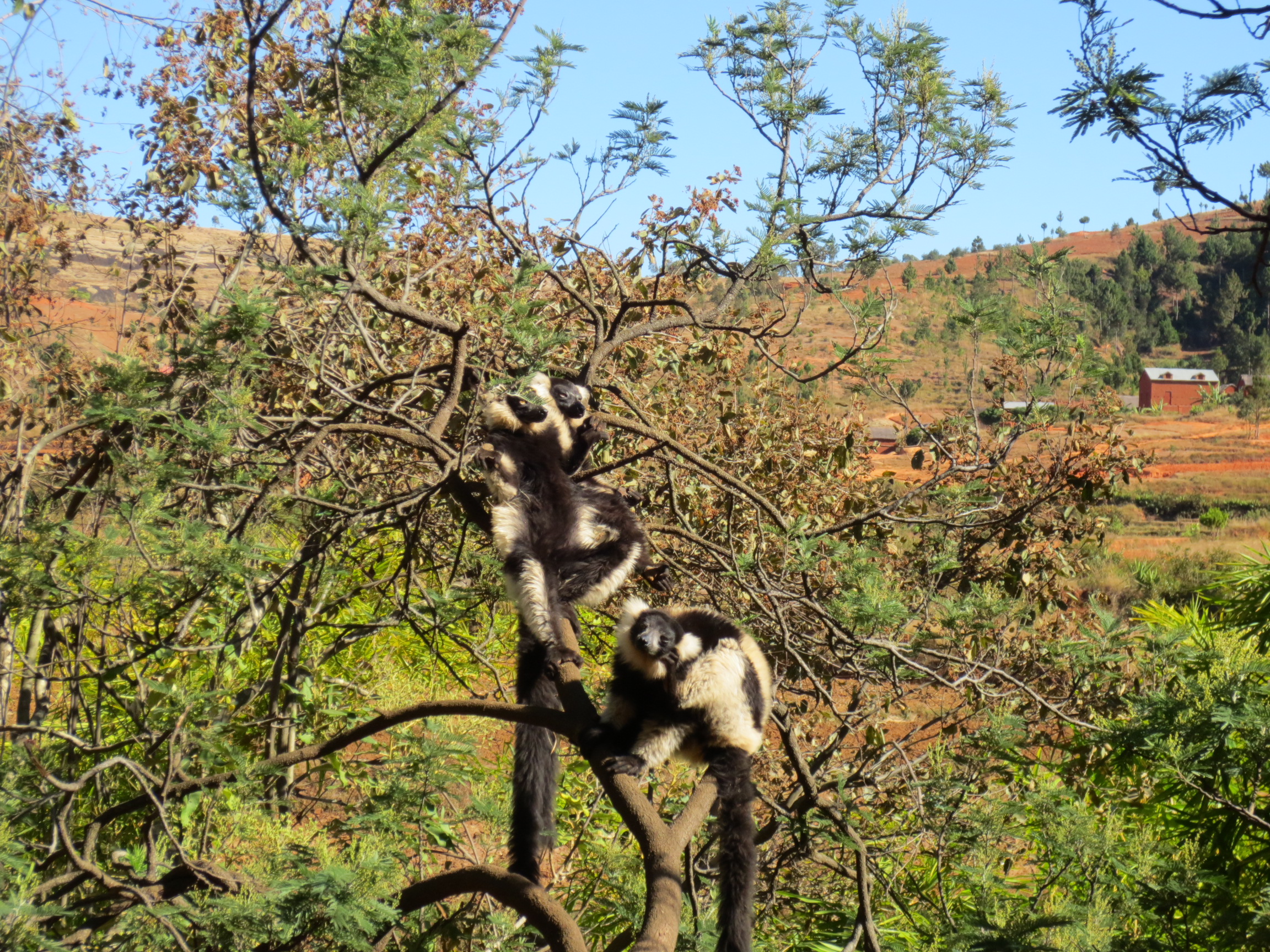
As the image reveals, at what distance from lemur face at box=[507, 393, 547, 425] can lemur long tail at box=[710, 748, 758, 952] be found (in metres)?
1.93

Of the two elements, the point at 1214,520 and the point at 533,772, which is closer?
the point at 533,772

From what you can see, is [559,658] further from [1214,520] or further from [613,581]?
[1214,520]

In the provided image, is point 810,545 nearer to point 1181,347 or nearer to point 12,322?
point 12,322

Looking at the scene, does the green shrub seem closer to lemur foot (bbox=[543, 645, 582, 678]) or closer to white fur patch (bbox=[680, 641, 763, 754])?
white fur patch (bbox=[680, 641, 763, 754])

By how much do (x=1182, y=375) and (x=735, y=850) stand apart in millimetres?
55263

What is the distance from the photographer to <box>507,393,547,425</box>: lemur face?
4684 millimetres

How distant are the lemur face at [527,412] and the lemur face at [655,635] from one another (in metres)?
1.42

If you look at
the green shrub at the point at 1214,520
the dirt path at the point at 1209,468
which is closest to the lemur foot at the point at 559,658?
the green shrub at the point at 1214,520

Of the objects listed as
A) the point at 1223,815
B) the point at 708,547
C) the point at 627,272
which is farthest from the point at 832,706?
the point at 627,272

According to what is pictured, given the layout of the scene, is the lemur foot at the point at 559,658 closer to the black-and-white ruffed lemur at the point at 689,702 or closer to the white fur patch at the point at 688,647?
the black-and-white ruffed lemur at the point at 689,702

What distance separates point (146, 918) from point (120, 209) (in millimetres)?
6386

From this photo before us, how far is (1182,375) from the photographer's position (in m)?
50.2

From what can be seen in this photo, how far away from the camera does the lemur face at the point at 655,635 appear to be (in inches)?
140


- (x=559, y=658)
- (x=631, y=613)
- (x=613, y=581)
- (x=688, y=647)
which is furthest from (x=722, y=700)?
(x=613, y=581)
